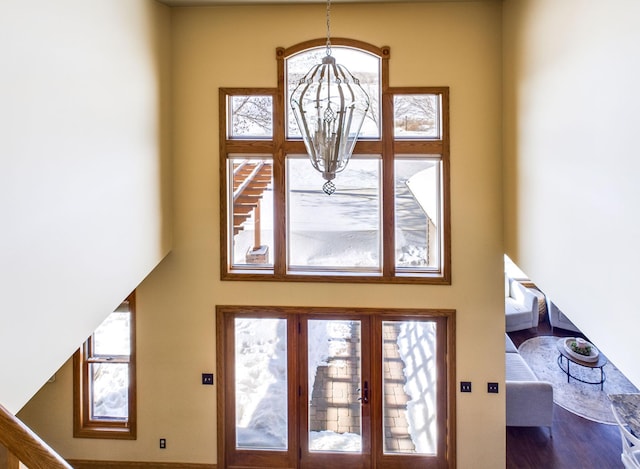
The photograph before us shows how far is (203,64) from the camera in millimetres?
4055

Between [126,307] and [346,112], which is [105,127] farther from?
[126,307]

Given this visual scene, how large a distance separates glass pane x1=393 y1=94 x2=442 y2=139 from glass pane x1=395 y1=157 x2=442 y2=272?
A: 25 cm

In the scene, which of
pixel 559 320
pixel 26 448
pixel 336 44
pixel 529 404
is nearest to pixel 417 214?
pixel 336 44

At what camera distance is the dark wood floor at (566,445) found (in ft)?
14.7

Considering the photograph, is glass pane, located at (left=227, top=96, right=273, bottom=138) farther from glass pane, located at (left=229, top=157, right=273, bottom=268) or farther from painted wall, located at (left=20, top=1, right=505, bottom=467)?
glass pane, located at (left=229, top=157, right=273, bottom=268)

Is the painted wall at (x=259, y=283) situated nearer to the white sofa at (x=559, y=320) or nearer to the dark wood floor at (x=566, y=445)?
the dark wood floor at (x=566, y=445)

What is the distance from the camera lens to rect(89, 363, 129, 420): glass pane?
433cm

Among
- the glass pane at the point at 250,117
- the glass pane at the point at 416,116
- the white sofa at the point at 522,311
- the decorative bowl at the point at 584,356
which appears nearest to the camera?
the glass pane at the point at 416,116

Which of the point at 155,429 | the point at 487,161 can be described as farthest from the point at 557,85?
the point at 155,429

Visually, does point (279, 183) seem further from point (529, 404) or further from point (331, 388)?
point (529, 404)

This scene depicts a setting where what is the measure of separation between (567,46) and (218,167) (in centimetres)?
302

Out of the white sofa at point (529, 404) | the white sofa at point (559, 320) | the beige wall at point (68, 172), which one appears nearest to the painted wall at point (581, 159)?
the white sofa at point (529, 404)

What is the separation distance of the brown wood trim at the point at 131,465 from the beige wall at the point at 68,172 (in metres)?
2.17

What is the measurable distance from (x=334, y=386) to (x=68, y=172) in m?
3.15
